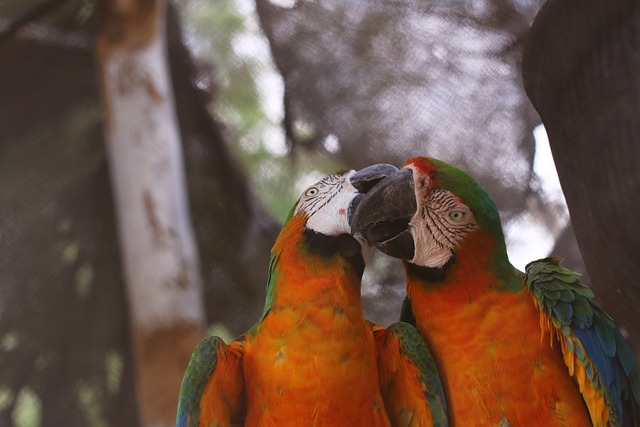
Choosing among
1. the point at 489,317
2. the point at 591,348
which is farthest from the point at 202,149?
the point at 591,348

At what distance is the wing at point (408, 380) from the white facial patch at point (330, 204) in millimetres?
243

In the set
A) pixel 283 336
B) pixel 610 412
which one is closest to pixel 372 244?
pixel 283 336

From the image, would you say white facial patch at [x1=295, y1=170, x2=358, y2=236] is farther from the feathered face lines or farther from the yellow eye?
→ the yellow eye

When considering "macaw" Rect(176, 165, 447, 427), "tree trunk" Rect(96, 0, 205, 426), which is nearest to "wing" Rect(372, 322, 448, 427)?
"macaw" Rect(176, 165, 447, 427)

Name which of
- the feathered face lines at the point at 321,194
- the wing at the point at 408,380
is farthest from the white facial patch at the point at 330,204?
the wing at the point at 408,380

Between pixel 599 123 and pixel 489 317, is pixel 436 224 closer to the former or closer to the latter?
pixel 489 317

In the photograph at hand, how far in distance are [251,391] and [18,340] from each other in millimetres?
1035

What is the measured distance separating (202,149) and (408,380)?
1051mm

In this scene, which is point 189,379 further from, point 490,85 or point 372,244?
point 490,85

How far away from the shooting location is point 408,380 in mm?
1226

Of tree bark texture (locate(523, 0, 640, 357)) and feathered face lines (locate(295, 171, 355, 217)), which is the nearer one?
tree bark texture (locate(523, 0, 640, 357))

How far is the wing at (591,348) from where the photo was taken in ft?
3.70

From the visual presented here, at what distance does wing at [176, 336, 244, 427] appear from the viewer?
45.7 inches

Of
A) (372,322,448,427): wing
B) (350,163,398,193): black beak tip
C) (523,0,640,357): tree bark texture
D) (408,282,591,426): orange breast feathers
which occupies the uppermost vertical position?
(523,0,640,357): tree bark texture
